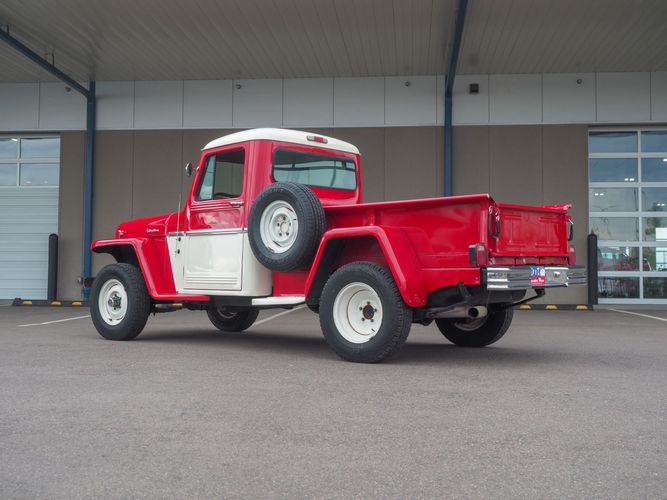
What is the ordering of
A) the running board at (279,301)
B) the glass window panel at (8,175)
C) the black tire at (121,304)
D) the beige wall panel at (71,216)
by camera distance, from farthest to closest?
the glass window panel at (8,175) → the beige wall panel at (71,216) → the black tire at (121,304) → the running board at (279,301)

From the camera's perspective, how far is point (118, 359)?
20.3 feet

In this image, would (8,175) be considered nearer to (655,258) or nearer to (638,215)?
(638,215)

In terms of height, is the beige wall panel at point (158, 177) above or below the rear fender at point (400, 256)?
above

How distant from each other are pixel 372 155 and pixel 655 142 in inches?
263

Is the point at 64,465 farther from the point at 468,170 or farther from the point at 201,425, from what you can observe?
the point at 468,170

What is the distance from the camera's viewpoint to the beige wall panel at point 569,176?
1602cm

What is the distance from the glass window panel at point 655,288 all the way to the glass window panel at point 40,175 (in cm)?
1480

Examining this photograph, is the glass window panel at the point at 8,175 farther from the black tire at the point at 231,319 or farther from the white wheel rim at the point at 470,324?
the white wheel rim at the point at 470,324

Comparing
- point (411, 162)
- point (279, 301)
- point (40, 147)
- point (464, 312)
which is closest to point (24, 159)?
point (40, 147)

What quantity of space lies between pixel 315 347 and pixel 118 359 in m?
2.09

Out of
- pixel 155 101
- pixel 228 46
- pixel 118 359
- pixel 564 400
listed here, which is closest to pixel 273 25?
pixel 228 46

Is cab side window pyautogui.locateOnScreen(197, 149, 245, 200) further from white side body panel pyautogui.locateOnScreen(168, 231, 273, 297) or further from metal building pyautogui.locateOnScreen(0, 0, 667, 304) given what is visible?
Answer: metal building pyautogui.locateOnScreen(0, 0, 667, 304)

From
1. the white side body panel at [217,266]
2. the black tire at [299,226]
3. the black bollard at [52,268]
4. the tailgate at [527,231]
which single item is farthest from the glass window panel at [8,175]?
the tailgate at [527,231]

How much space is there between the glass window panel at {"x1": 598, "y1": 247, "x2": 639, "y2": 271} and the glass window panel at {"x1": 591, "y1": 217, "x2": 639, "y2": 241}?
0.26 m
